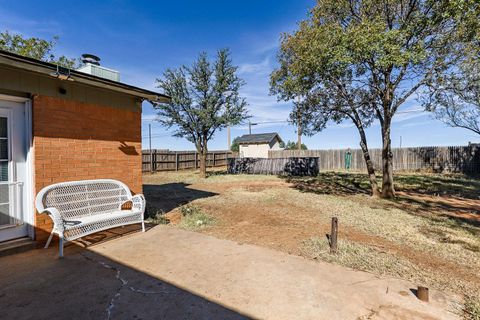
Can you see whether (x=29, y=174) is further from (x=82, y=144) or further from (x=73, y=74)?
(x=73, y=74)

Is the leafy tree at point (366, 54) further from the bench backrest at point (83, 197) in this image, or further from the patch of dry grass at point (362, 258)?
the bench backrest at point (83, 197)

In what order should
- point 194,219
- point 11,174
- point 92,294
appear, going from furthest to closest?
point 194,219, point 11,174, point 92,294

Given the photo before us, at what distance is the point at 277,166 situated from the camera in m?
17.0

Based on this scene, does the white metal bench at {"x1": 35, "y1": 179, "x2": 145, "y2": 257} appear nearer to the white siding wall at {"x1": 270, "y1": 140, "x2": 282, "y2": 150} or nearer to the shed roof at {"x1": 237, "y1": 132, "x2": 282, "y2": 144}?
the shed roof at {"x1": 237, "y1": 132, "x2": 282, "y2": 144}

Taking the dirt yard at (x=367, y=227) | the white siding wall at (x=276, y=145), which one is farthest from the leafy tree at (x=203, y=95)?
the white siding wall at (x=276, y=145)

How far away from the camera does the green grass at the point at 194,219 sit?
16.1 ft

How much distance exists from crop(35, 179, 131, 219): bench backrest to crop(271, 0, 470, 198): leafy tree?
19.7ft

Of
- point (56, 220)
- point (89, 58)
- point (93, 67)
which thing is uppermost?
point (89, 58)

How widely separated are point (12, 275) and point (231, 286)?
2.56m

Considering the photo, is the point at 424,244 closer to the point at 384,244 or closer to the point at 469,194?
the point at 384,244

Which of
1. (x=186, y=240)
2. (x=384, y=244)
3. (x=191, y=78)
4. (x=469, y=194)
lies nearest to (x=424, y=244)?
(x=384, y=244)

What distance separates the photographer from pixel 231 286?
2.56 m

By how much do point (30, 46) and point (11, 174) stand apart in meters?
14.1

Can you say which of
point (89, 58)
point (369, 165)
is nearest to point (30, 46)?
point (89, 58)
